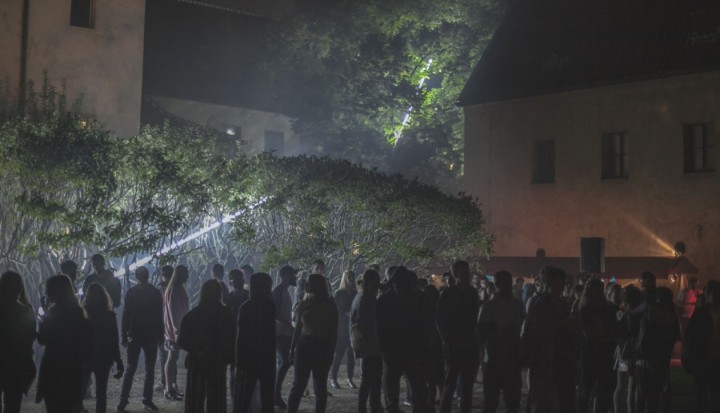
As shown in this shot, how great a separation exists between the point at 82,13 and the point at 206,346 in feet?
66.4

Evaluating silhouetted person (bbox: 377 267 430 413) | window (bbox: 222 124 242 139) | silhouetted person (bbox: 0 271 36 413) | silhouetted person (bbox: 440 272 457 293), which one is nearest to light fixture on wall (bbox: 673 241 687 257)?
silhouetted person (bbox: 440 272 457 293)

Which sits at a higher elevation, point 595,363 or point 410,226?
point 410,226

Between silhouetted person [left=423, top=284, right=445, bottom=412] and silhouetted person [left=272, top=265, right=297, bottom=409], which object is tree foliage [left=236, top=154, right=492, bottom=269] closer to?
silhouetted person [left=272, top=265, right=297, bottom=409]

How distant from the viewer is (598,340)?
1192 cm

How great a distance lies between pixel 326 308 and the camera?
12.0 meters

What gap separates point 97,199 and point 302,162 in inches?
210

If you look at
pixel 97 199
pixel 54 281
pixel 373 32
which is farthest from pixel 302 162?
pixel 373 32

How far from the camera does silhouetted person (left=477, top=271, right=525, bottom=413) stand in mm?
11312

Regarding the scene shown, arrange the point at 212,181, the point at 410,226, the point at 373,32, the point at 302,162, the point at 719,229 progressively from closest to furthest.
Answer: the point at 212,181 → the point at 302,162 → the point at 410,226 → the point at 719,229 → the point at 373,32

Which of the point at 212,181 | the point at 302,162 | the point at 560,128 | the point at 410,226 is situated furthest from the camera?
the point at 560,128

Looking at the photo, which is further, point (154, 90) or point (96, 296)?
point (154, 90)

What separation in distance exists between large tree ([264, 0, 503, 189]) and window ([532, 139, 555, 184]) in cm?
744

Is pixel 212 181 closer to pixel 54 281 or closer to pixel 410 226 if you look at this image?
pixel 410 226

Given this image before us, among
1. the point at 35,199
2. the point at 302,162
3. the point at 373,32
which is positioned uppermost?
the point at 373,32
